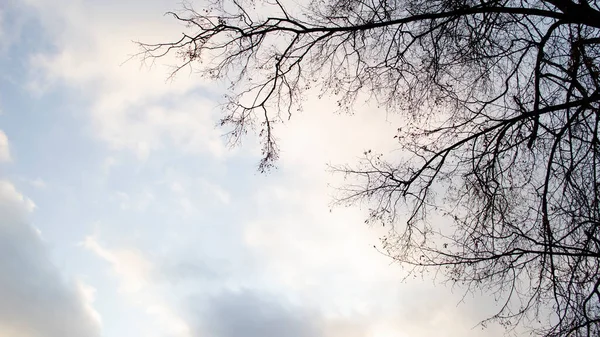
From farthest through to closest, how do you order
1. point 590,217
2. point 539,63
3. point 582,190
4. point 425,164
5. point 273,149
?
point 273,149 → point 425,164 → point 539,63 → point 582,190 → point 590,217

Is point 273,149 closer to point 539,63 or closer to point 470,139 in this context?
point 470,139

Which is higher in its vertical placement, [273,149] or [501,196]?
[273,149]

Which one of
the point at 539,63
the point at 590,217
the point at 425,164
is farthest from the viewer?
the point at 425,164

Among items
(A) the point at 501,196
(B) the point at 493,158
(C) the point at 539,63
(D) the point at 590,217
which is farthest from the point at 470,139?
(D) the point at 590,217

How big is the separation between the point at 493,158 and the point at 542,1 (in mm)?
2058

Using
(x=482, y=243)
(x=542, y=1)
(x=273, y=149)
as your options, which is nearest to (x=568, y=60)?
(x=542, y=1)

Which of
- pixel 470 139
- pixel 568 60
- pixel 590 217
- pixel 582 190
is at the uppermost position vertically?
A: pixel 568 60

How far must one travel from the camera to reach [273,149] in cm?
643

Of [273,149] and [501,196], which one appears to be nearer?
[501,196]

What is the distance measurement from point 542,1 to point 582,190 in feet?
7.92

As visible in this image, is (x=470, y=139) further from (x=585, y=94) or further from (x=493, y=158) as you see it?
(x=585, y=94)

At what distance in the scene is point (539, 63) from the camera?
542cm

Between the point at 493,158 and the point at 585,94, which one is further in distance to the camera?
the point at 493,158

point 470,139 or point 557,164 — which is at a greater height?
point 470,139
